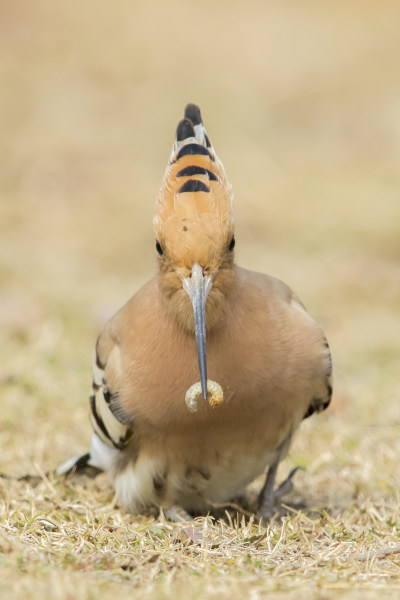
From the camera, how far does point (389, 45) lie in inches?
511

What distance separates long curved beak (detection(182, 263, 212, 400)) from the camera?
9.32ft

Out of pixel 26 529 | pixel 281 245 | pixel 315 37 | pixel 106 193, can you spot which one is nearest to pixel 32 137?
pixel 106 193

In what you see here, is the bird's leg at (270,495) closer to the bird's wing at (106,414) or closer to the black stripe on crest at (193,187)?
the bird's wing at (106,414)

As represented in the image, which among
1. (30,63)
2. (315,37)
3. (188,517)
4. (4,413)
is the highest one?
(315,37)

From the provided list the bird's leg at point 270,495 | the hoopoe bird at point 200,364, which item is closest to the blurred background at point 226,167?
the bird's leg at point 270,495

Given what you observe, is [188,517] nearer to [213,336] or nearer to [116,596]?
[213,336]

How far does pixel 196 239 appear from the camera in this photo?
112 inches

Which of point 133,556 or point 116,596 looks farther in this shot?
point 133,556

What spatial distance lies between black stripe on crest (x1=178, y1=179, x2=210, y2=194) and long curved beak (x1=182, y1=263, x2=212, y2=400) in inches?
10.0

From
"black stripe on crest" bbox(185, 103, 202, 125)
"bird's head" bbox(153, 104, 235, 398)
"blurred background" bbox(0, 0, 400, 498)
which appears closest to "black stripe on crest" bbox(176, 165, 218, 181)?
"bird's head" bbox(153, 104, 235, 398)

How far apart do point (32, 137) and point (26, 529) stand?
25.2 feet

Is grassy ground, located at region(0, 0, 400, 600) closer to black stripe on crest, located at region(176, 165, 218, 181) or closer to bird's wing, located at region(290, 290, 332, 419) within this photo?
bird's wing, located at region(290, 290, 332, 419)

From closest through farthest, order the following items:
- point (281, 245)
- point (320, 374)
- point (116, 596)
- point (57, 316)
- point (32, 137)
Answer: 1. point (116, 596)
2. point (320, 374)
3. point (57, 316)
4. point (281, 245)
5. point (32, 137)

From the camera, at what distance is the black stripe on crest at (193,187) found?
9.64ft
